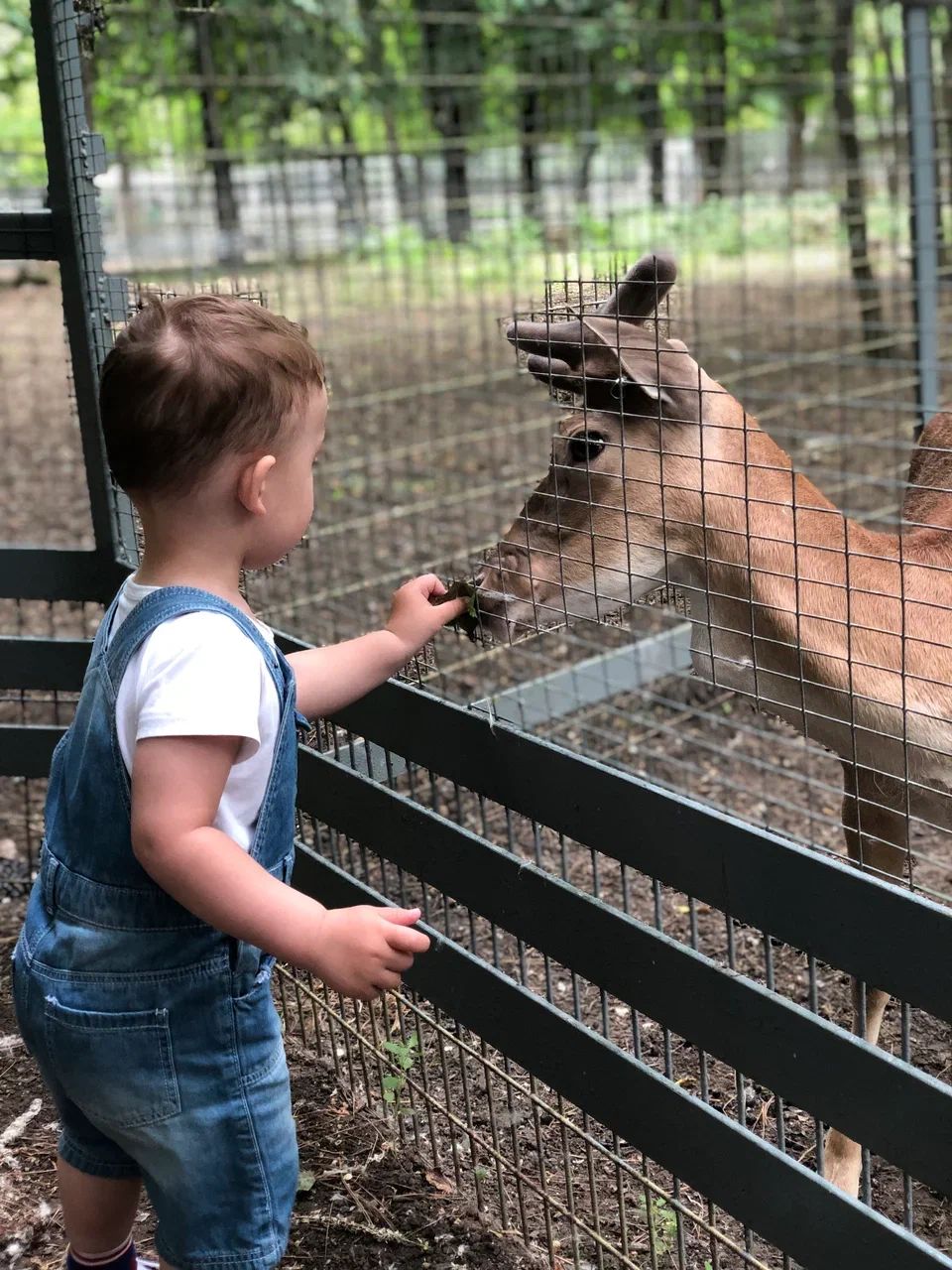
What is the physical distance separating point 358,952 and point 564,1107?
1431mm

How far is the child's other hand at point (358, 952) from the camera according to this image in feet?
5.33

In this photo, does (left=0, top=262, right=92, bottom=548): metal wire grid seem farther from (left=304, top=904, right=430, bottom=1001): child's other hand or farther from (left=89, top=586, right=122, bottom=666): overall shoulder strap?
(left=304, top=904, right=430, bottom=1001): child's other hand

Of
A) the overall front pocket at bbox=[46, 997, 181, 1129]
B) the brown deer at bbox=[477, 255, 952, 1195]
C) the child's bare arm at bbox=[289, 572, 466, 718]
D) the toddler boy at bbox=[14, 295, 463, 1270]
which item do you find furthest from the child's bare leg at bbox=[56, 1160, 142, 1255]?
the brown deer at bbox=[477, 255, 952, 1195]

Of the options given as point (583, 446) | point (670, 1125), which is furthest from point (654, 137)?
point (670, 1125)

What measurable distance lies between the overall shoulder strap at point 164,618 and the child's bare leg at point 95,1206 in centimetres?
80

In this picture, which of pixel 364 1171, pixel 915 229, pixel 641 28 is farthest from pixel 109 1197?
pixel 641 28

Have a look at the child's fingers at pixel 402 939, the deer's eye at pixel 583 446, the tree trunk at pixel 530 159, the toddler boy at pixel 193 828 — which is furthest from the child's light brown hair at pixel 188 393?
the tree trunk at pixel 530 159

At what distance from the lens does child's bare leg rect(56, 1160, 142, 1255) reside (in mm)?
2020

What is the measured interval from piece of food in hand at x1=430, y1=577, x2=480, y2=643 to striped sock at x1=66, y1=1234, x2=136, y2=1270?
115 centimetres

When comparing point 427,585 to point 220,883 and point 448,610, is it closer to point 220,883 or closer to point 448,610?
point 448,610

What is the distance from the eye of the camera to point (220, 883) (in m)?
1.60

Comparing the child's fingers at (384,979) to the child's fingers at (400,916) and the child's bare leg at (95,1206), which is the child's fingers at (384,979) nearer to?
the child's fingers at (400,916)

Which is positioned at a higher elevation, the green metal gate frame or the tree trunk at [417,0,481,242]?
the tree trunk at [417,0,481,242]

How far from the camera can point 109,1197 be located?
6.68ft
